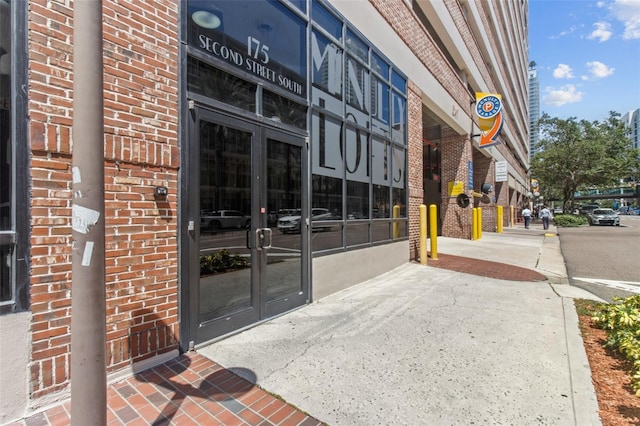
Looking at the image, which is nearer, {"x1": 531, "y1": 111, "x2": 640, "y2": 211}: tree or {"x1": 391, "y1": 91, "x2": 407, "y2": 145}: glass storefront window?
{"x1": 391, "y1": 91, "x2": 407, "y2": 145}: glass storefront window

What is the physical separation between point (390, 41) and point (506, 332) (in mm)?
7129

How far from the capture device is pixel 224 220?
12.9 ft

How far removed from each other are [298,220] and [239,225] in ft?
4.07

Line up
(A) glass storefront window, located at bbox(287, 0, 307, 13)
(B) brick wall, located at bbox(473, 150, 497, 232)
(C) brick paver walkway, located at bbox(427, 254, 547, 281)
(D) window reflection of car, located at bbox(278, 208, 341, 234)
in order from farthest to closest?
(B) brick wall, located at bbox(473, 150, 497, 232) < (C) brick paver walkway, located at bbox(427, 254, 547, 281) < (A) glass storefront window, located at bbox(287, 0, 307, 13) < (D) window reflection of car, located at bbox(278, 208, 341, 234)

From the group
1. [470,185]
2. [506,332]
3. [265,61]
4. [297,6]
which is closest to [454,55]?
[470,185]

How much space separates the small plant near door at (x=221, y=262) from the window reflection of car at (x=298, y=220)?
0.85 meters

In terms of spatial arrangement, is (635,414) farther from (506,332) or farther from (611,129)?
(611,129)

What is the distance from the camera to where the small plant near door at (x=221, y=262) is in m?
3.75

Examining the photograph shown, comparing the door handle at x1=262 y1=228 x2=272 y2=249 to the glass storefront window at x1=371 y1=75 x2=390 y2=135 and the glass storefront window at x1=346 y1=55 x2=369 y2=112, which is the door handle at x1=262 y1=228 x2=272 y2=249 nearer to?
the glass storefront window at x1=346 y1=55 x2=369 y2=112

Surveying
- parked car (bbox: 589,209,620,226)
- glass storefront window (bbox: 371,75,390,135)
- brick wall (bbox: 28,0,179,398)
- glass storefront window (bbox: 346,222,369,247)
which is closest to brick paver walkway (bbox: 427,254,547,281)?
glass storefront window (bbox: 346,222,369,247)

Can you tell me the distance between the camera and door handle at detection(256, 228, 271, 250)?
4297 millimetres

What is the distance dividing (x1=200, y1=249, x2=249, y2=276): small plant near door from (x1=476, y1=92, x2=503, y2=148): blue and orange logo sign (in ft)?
A: 50.3

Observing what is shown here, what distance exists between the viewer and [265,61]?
4.56m

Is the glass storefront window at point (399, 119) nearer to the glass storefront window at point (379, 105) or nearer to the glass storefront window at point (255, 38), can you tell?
the glass storefront window at point (379, 105)
